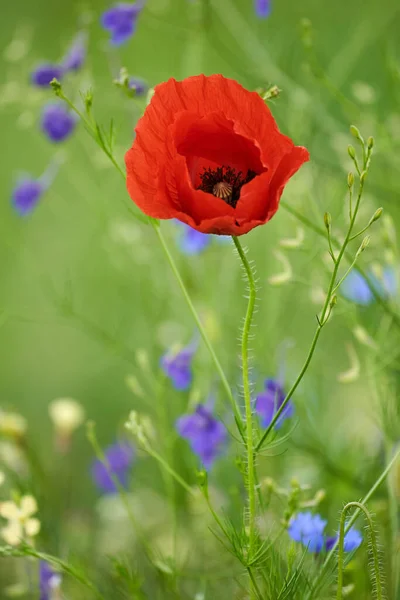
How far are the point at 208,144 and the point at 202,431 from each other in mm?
264

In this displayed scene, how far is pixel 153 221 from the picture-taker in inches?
15.2

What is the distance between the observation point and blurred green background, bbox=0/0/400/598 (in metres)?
0.61

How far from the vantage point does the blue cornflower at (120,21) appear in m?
0.61

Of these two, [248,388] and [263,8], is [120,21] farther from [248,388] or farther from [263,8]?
[248,388]

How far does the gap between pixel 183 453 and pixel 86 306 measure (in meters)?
0.51

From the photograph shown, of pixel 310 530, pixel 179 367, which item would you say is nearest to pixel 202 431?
pixel 179 367

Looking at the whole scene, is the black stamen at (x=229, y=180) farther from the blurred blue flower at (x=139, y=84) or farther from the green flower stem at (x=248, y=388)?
the blurred blue flower at (x=139, y=84)

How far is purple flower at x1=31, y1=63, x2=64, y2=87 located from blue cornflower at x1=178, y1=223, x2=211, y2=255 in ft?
0.53

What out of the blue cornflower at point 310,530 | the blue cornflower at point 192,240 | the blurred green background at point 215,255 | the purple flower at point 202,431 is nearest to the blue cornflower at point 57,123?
the blurred green background at point 215,255

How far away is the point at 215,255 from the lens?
29.9 inches

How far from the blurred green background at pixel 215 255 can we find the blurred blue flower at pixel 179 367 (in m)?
0.02

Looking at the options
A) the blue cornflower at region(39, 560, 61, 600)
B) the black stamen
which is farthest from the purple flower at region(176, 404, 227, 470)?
the black stamen

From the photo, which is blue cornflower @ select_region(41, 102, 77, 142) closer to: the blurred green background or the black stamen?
the blurred green background

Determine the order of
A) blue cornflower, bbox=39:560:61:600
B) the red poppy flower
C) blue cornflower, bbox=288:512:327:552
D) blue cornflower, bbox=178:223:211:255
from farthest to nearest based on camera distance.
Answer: blue cornflower, bbox=178:223:211:255, blue cornflower, bbox=39:560:61:600, blue cornflower, bbox=288:512:327:552, the red poppy flower
